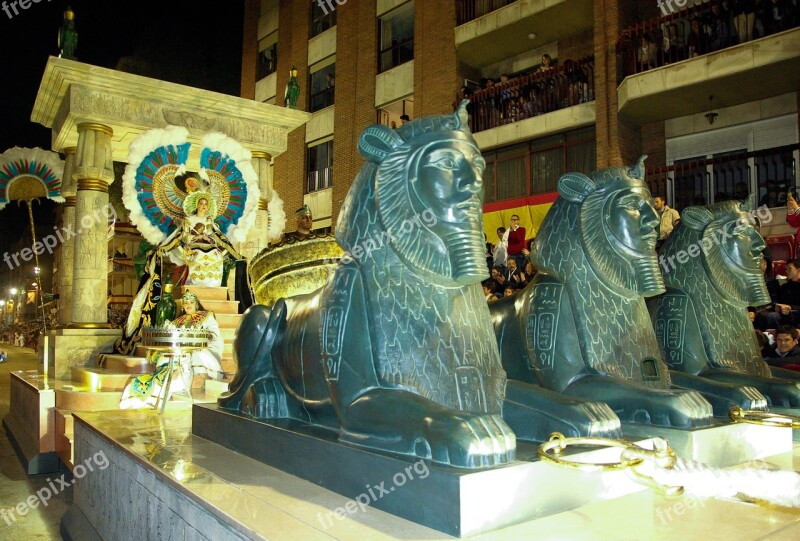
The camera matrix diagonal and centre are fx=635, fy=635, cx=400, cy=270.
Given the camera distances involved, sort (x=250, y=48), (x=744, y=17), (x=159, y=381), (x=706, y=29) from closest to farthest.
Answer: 1. (x=159, y=381)
2. (x=744, y=17)
3. (x=706, y=29)
4. (x=250, y=48)

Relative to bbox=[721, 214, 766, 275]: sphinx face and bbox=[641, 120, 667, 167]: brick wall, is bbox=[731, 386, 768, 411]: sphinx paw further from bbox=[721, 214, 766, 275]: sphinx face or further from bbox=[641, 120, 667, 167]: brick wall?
bbox=[641, 120, 667, 167]: brick wall

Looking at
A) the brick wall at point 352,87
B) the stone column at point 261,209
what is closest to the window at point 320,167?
the brick wall at point 352,87

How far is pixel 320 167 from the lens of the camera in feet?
57.6

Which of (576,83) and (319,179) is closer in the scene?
(576,83)

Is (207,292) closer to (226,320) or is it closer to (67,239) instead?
(226,320)

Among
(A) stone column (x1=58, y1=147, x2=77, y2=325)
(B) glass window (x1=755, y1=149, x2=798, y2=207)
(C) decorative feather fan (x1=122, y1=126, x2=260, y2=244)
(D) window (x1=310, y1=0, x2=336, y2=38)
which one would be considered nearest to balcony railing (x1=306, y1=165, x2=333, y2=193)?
(D) window (x1=310, y1=0, x2=336, y2=38)

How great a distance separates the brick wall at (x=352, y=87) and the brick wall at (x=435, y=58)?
1.64 metres

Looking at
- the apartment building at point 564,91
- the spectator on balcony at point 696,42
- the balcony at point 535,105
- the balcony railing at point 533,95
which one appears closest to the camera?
the apartment building at point 564,91

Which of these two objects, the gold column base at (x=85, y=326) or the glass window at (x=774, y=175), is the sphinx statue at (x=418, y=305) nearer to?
the gold column base at (x=85, y=326)

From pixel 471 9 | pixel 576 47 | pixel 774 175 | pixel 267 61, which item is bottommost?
pixel 774 175

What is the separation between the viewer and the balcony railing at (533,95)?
12031mm

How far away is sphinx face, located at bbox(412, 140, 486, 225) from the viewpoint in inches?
76.2

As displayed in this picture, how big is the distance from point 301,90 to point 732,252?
1658cm

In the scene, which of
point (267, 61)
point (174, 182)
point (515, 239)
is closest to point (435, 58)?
point (515, 239)
